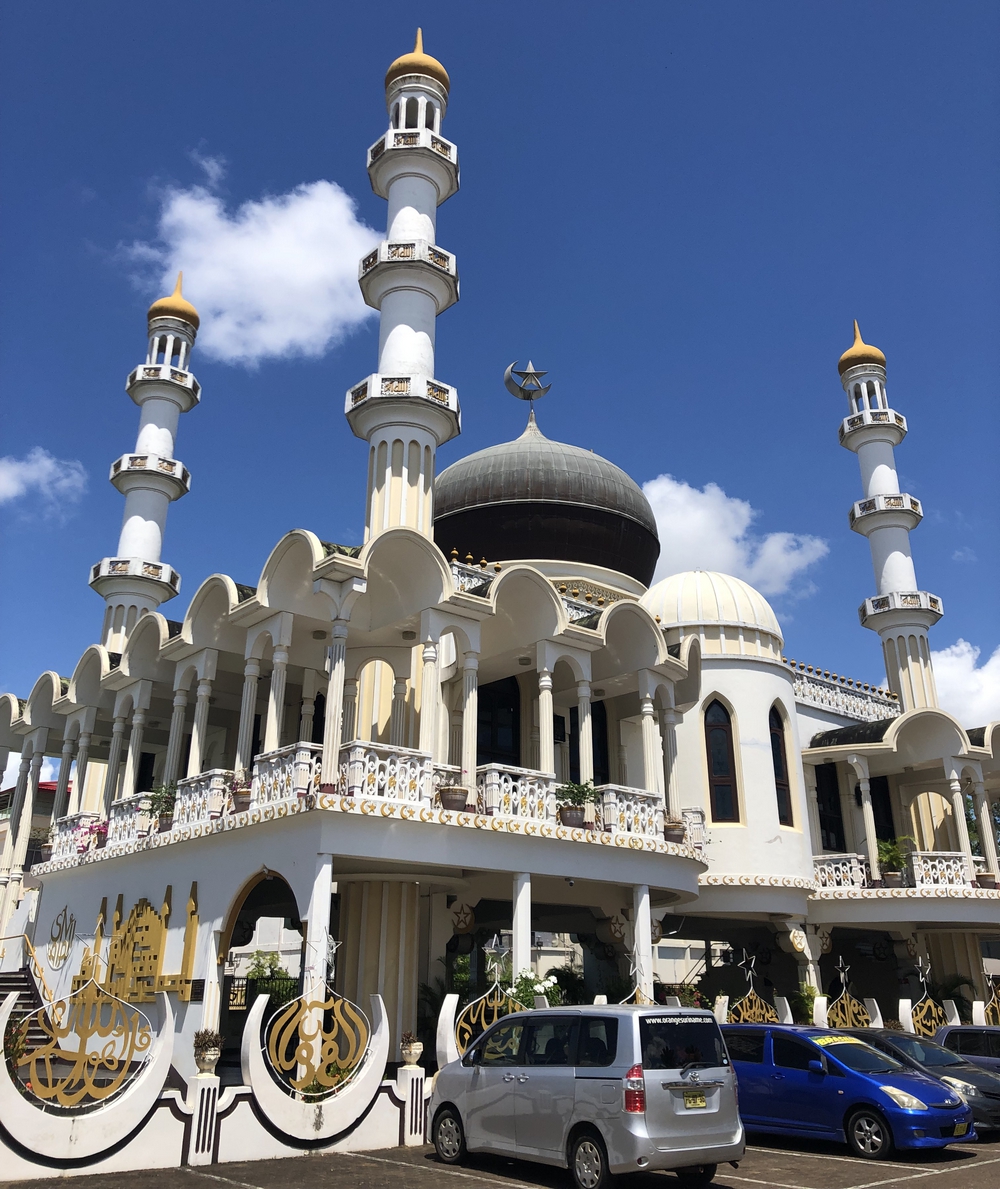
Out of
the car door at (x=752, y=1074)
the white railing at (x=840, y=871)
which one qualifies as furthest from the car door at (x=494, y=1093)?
the white railing at (x=840, y=871)

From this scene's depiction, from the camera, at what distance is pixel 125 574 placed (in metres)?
32.9

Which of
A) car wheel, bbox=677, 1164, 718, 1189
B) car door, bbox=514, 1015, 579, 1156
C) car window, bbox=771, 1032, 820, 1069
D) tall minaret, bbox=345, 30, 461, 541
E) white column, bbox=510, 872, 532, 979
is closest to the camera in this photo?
car door, bbox=514, 1015, 579, 1156

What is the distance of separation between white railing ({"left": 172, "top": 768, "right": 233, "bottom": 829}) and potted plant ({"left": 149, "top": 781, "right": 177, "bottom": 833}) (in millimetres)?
762

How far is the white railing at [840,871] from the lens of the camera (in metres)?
27.5

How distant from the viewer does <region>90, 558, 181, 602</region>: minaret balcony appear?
3294cm

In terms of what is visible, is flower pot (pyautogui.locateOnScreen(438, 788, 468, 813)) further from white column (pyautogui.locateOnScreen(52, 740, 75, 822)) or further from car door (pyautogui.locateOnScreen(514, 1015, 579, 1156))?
white column (pyautogui.locateOnScreen(52, 740, 75, 822))

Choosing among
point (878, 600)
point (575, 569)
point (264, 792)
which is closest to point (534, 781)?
point (264, 792)

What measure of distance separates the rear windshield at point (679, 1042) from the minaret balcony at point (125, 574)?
87.2 ft

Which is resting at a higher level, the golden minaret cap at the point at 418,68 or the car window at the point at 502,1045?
the golden minaret cap at the point at 418,68

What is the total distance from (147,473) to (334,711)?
797 inches

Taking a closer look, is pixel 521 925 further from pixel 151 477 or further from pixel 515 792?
pixel 151 477

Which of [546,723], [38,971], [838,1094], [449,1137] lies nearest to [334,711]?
[546,723]

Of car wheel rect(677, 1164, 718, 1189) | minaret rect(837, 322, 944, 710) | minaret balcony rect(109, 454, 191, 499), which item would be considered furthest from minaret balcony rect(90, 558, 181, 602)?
car wheel rect(677, 1164, 718, 1189)

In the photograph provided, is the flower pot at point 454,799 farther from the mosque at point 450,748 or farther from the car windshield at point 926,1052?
the car windshield at point 926,1052
